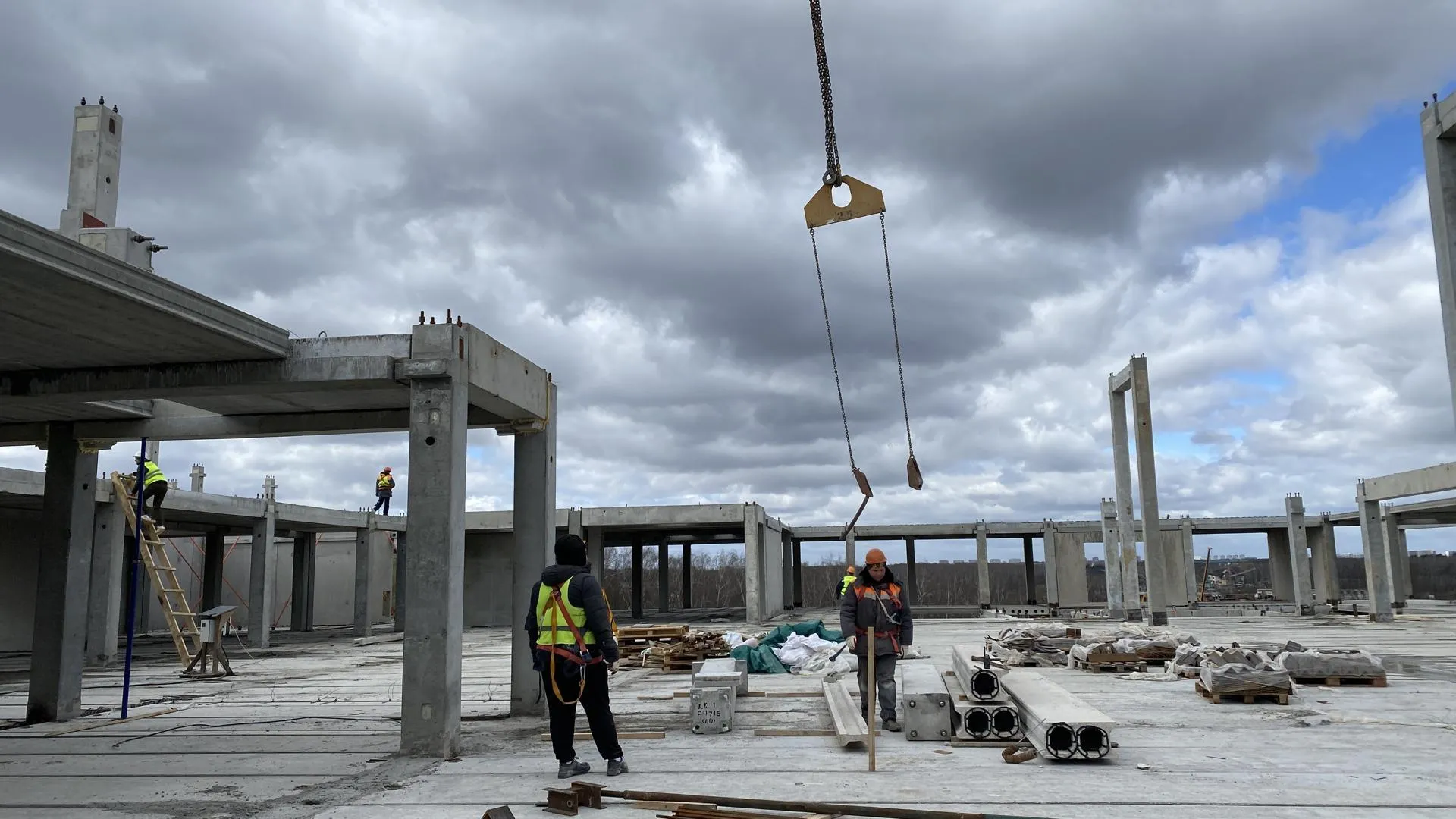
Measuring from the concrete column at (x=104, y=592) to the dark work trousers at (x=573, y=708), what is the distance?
55.3ft

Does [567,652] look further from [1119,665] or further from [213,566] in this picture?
[213,566]

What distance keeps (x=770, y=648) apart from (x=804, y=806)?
10.8 metres

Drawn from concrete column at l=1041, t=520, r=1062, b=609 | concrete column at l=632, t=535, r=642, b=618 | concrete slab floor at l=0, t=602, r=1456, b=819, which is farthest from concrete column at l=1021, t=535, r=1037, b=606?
concrete slab floor at l=0, t=602, r=1456, b=819

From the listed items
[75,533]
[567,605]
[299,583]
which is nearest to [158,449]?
[299,583]

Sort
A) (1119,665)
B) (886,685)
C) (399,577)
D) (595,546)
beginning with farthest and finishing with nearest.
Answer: (399,577)
(595,546)
(1119,665)
(886,685)

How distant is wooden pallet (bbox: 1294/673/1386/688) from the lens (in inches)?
497

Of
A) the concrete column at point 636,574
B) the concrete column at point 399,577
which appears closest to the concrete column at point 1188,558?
the concrete column at point 636,574

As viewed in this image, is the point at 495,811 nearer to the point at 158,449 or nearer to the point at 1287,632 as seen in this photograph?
the point at 1287,632

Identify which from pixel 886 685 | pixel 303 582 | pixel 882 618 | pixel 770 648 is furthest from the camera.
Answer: pixel 303 582

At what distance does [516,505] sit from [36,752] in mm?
5155

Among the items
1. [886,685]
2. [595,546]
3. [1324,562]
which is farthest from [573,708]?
[1324,562]

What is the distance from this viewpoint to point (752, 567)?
30.2 m

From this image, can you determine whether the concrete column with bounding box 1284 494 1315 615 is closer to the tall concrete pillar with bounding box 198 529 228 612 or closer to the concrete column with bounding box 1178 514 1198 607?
the concrete column with bounding box 1178 514 1198 607

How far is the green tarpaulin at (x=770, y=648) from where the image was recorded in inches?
618
